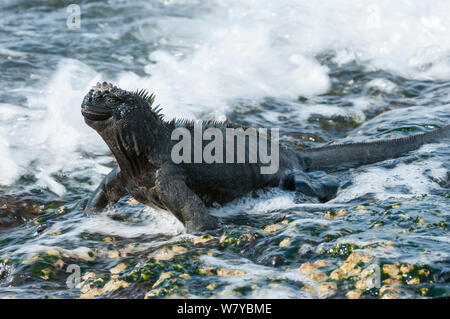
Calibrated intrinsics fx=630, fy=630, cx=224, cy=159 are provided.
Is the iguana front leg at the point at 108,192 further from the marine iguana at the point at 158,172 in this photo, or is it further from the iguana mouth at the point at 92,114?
the iguana mouth at the point at 92,114

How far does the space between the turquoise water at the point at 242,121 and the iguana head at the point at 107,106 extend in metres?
0.84

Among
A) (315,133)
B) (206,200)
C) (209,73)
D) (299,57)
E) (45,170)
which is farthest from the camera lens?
(299,57)

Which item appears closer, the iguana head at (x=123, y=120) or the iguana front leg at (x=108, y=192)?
the iguana head at (x=123, y=120)

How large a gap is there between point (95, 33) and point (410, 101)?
5.80 meters

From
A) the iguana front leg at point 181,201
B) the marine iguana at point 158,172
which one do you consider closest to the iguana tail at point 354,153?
the marine iguana at point 158,172

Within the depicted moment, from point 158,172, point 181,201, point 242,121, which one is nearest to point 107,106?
point 158,172

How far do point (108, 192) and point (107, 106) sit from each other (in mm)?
864

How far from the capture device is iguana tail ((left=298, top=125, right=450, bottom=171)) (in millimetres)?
5730

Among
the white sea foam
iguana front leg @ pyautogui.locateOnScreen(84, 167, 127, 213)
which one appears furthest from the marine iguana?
the white sea foam

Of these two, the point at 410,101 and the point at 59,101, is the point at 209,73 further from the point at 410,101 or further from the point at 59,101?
the point at 410,101

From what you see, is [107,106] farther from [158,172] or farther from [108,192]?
[108,192]

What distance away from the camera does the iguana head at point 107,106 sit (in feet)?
13.9

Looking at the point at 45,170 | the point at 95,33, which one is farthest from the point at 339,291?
the point at 95,33
